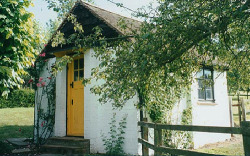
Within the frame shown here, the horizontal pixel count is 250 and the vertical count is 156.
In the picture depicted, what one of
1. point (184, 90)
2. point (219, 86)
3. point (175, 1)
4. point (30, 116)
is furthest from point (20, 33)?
point (30, 116)

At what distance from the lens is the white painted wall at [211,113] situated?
33.0 ft

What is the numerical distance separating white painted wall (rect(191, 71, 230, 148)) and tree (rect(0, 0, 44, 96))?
20.8 ft

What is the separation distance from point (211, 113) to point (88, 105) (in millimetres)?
6335

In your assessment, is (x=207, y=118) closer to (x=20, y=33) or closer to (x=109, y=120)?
(x=109, y=120)

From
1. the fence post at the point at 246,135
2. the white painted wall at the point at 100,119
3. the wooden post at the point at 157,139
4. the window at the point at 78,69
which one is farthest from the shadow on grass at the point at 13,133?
the fence post at the point at 246,135

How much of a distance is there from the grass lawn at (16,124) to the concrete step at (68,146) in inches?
133

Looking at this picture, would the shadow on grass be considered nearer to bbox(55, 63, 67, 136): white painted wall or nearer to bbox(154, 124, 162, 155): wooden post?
bbox(55, 63, 67, 136): white painted wall

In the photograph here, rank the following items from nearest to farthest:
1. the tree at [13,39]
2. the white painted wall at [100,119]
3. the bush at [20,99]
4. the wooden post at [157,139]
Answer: the wooden post at [157,139] → the tree at [13,39] → the white painted wall at [100,119] → the bush at [20,99]

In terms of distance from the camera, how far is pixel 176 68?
5289mm

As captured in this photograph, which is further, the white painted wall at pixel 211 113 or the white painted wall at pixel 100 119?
the white painted wall at pixel 211 113

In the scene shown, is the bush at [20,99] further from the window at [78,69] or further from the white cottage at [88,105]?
the window at [78,69]

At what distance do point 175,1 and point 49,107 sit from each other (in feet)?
21.5

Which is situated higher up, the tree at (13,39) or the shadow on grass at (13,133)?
the tree at (13,39)

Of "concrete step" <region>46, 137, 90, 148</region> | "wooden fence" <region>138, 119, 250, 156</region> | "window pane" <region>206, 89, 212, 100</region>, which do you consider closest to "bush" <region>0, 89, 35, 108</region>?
"concrete step" <region>46, 137, 90, 148</region>
